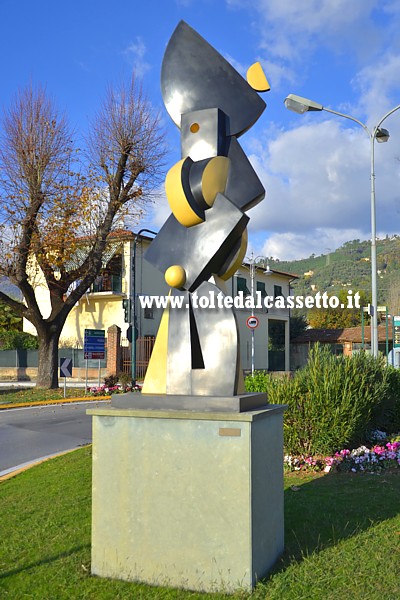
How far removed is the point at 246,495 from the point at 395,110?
1143 cm

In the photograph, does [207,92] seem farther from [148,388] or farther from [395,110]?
[395,110]

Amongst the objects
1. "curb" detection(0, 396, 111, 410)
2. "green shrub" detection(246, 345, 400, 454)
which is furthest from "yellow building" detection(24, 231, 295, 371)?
"green shrub" detection(246, 345, 400, 454)

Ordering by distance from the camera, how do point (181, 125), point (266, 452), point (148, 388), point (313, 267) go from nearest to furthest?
point (266, 452) < point (148, 388) < point (181, 125) < point (313, 267)

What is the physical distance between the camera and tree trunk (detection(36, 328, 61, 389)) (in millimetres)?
21859

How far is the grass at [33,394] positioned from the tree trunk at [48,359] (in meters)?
0.40

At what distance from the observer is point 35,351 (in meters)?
32.7

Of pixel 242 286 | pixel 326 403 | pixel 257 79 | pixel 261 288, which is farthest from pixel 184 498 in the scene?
pixel 261 288

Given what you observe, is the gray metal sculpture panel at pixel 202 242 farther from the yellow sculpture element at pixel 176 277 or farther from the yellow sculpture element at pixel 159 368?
the yellow sculpture element at pixel 159 368

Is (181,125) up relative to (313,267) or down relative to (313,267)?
down

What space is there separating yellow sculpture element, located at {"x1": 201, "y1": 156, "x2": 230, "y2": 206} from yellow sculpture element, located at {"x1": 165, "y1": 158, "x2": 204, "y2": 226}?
0.57ft

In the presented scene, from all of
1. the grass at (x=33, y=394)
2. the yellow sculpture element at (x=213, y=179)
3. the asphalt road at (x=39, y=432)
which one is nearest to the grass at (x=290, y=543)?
the asphalt road at (x=39, y=432)

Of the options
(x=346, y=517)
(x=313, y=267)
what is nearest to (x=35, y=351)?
(x=346, y=517)

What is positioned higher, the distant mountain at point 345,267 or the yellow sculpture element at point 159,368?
the distant mountain at point 345,267

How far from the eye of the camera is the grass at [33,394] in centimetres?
1953
